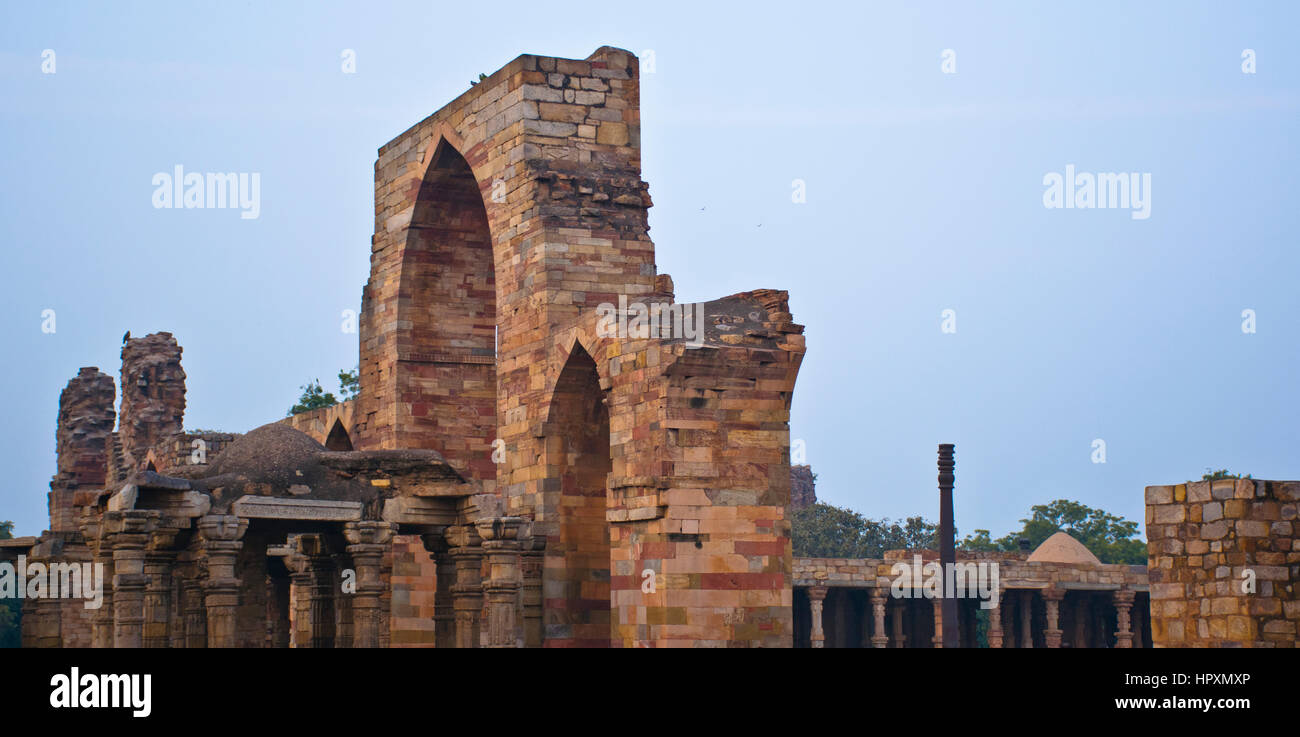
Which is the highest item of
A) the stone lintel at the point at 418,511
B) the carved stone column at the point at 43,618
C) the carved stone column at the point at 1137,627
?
the stone lintel at the point at 418,511

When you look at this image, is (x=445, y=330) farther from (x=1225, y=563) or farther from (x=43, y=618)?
(x=1225, y=563)

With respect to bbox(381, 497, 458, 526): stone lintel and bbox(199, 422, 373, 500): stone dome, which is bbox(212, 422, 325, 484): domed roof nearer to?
bbox(199, 422, 373, 500): stone dome

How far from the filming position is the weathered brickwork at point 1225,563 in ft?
44.3

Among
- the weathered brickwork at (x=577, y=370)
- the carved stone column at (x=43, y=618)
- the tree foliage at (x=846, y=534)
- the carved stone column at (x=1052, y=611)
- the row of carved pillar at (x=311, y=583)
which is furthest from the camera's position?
the tree foliage at (x=846, y=534)

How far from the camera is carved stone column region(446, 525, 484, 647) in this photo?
62.5ft

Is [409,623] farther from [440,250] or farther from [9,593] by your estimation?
[9,593]

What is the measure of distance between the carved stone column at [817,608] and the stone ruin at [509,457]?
11303 mm

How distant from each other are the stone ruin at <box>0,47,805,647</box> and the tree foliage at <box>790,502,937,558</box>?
3530 centimetres

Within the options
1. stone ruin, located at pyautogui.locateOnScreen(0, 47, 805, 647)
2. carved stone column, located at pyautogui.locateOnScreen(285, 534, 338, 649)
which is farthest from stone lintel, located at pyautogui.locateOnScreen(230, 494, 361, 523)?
carved stone column, located at pyautogui.locateOnScreen(285, 534, 338, 649)

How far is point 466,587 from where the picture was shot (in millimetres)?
19094

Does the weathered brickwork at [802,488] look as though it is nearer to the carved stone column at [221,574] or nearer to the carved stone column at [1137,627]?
the carved stone column at [1137,627]

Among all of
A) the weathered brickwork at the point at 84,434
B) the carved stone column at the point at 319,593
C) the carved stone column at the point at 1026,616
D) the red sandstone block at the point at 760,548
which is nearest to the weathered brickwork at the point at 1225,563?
the red sandstone block at the point at 760,548
